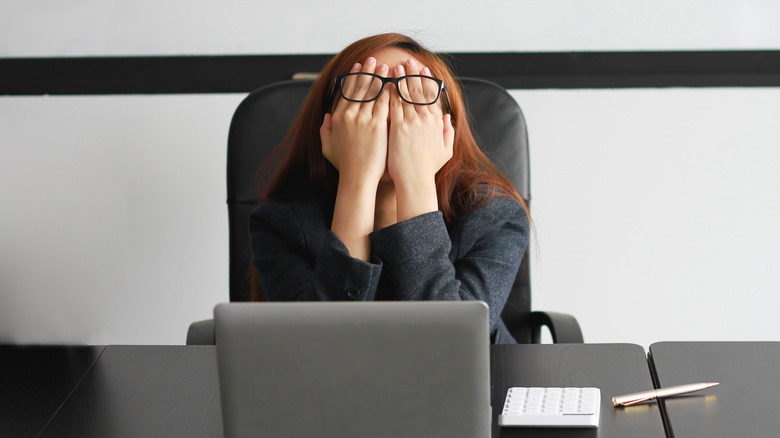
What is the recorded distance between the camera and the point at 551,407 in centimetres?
102

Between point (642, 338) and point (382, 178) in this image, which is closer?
point (382, 178)

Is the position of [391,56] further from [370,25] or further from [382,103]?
[370,25]

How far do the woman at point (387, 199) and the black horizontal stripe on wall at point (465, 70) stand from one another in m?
0.63

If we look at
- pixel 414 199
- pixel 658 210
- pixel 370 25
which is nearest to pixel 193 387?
pixel 414 199

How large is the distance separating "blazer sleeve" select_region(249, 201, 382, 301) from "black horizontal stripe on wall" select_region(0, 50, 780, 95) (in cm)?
75

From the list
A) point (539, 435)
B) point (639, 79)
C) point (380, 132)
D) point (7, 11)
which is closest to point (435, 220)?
point (380, 132)

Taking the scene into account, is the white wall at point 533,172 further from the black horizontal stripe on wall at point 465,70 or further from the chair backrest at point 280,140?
the chair backrest at point 280,140

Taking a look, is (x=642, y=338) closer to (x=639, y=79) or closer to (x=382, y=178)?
(x=639, y=79)

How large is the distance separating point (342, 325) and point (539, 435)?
0.33m

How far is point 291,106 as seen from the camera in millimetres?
1667

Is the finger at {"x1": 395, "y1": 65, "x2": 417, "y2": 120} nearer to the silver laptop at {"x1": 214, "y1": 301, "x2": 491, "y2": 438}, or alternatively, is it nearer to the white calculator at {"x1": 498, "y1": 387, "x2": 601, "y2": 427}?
the white calculator at {"x1": 498, "y1": 387, "x2": 601, "y2": 427}

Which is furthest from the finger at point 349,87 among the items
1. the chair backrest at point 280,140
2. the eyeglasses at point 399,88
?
the chair backrest at point 280,140

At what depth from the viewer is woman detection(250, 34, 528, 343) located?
1314 millimetres

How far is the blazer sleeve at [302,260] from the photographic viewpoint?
129cm
